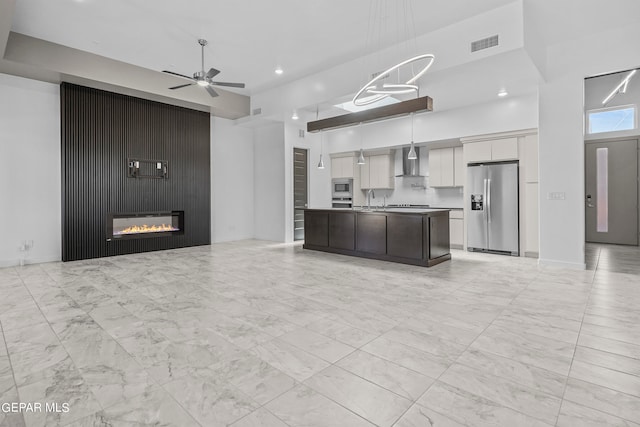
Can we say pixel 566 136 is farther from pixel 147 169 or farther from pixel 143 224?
pixel 143 224

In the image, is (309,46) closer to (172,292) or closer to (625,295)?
(172,292)

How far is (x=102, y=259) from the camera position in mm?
6289

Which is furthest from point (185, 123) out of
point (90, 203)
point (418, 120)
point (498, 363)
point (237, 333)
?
point (498, 363)

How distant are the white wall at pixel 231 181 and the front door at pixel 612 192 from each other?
874 cm

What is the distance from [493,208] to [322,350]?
5.66 m

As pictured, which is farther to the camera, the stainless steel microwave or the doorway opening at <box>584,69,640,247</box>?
the stainless steel microwave

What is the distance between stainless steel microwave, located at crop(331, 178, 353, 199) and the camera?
9586 millimetres

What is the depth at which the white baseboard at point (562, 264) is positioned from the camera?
5273 mm

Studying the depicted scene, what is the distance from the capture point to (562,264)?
544 cm

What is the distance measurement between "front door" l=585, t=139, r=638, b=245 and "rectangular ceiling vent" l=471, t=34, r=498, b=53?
225 inches

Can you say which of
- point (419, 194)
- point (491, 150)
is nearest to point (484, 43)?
point (491, 150)

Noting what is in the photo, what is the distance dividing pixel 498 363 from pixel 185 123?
7650 mm

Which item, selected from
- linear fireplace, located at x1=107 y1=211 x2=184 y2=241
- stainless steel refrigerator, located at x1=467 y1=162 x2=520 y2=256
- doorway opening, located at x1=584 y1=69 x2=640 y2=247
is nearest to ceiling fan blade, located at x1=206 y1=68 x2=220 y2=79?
linear fireplace, located at x1=107 y1=211 x2=184 y2=241

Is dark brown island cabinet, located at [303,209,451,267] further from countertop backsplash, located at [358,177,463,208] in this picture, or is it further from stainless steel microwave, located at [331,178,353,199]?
stainless steel microwave, located at [331,178,353,199]
